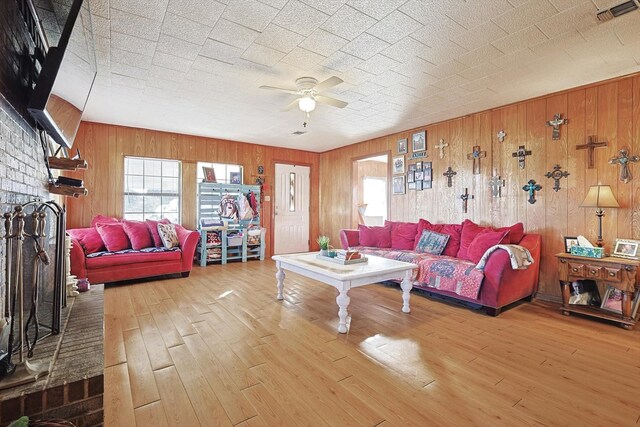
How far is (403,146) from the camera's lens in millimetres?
5266

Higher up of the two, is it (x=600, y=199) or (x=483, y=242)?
(x=600, y=199)

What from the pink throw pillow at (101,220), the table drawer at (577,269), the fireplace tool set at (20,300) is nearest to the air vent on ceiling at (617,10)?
the table drawer at (577,269)

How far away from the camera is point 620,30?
2.29 m

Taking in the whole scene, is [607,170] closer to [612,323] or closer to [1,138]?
[612,323]

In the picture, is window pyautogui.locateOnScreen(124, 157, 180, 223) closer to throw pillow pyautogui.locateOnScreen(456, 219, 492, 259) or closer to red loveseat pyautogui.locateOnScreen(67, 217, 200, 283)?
red loveseat pyautogui.locateOnScreen(67, 217, 200, 283)

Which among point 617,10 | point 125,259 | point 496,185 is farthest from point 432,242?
point 125,259

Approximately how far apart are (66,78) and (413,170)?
179 inches

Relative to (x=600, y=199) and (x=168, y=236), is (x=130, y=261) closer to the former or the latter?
(x=168, y=236)

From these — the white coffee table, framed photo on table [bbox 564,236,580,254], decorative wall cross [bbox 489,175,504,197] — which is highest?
decorative wall cross [bbox 489,175,504,197]

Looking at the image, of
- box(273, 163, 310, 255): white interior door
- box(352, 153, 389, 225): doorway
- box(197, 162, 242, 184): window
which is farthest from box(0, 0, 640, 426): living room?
box(352, 153, 389, 225): doorway

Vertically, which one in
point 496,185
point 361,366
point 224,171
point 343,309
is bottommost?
point 361,366

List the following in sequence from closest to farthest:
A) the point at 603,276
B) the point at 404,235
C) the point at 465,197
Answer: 1. the point at 603,276
2. the point at 465,197
3. the point at 404,235

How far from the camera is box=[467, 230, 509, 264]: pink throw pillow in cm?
347

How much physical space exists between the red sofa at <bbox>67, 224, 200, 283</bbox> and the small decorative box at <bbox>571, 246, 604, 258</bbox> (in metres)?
4.67
